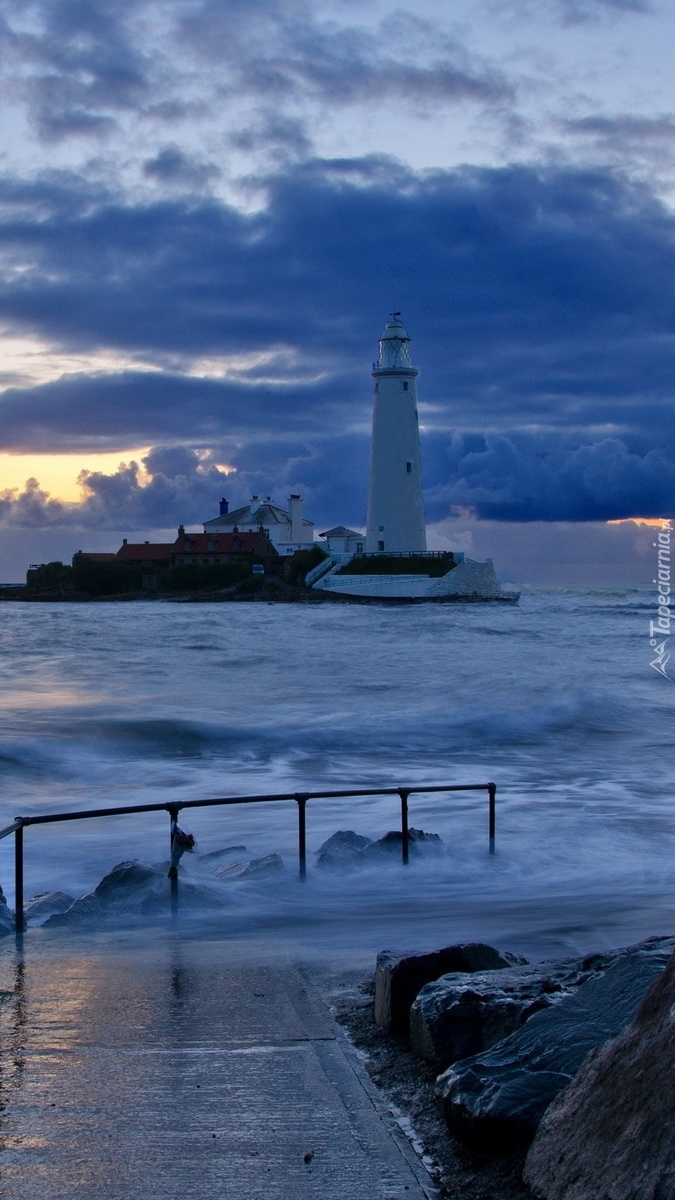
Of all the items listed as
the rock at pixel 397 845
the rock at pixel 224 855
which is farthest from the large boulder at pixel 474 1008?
the rock at pixel 224 855

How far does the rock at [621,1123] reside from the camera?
6.26 feet

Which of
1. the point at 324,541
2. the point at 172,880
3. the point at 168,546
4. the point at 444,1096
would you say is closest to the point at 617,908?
the point at 172,880

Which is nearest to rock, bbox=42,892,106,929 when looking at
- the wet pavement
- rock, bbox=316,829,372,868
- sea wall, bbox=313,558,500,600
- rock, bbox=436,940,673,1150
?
the wet pavement

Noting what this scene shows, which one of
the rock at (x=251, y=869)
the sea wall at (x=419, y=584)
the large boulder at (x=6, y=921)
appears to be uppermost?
the sea wall at (x=419, y=584)

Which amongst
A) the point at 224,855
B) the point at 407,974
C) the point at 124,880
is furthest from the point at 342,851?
the point at 407,974

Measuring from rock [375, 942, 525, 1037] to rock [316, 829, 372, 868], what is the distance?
9.76ft

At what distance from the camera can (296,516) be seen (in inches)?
3113

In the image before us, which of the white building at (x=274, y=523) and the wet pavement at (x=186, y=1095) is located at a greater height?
the white building at (x=274, y=523)

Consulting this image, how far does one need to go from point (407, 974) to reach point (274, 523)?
7464 centimetres

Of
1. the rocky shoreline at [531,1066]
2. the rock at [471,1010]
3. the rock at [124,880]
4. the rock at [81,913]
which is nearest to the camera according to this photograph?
the rocky shoreline at [531,1066]

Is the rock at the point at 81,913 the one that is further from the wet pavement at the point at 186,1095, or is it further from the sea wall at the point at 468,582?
the sea wall at the point at 468,582

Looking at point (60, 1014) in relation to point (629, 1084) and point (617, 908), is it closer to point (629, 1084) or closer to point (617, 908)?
point (629, 1084)

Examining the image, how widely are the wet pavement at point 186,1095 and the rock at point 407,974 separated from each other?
0.62 feet

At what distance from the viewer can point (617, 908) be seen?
5.80 metres
